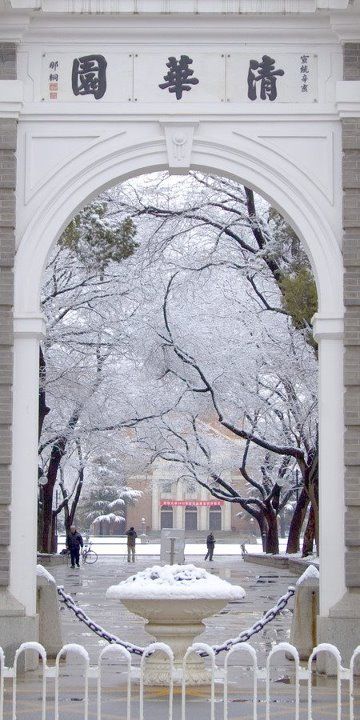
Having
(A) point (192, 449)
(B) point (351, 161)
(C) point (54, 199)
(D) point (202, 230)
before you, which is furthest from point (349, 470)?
(A) point (192, 449)

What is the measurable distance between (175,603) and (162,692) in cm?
71

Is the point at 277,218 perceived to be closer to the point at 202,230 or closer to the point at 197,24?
the point at 202,230

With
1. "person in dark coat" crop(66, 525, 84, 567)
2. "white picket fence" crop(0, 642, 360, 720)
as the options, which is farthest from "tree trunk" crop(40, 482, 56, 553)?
"white picket fence" crop(0, 642, 360, 720)

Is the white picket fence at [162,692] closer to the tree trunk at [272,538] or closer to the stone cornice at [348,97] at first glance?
the stone cornice at [348,97]

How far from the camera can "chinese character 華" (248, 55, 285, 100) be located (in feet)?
39.1

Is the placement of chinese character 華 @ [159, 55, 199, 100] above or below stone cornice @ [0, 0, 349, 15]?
below

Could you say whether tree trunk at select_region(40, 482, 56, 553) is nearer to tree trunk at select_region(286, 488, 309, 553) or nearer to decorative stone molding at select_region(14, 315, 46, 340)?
tree trunk at select_region(286, 488, 309, 553)

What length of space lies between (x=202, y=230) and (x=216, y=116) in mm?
12659

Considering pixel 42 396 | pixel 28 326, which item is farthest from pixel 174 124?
pixel 42 396

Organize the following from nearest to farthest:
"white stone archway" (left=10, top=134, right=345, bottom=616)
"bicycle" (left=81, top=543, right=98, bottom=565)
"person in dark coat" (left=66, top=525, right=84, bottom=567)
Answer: "white stone archway" (left=10, top=134, right=345, bottom=616), "person in dark coat" (left=66, top=525, right=84, bottom=567), "bicycle" (left=81, top=543, right=98, bottom=565)

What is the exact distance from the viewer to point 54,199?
1195 cm

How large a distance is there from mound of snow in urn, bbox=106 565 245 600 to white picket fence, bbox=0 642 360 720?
19.6 inches

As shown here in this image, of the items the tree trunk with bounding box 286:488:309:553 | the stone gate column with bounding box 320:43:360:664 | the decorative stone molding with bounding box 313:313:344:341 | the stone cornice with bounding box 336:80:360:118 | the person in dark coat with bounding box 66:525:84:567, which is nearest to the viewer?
the stone gate column with bounding box 320:43:360:664

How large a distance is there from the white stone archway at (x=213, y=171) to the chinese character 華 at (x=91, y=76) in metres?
0.51
